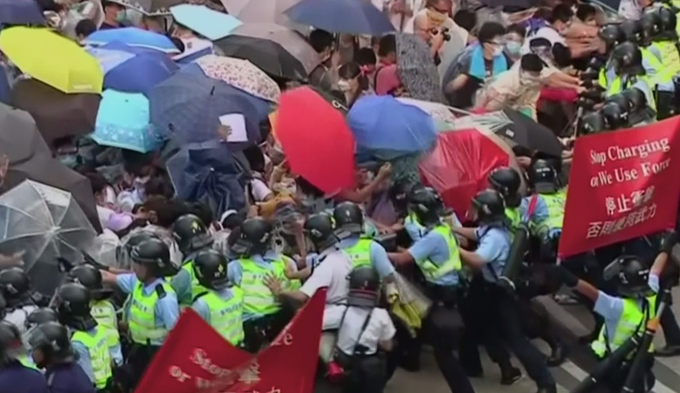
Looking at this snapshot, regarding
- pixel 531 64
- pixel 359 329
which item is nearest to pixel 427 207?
pixel 359 329

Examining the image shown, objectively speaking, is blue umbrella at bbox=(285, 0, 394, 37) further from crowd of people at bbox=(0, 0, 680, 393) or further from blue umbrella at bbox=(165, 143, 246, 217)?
blue umbrella at bbox=(165, 143, 246, 217)

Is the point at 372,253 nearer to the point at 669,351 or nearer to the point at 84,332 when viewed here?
the point at 84,332

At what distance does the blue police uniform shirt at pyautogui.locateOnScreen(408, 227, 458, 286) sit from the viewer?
10688mm

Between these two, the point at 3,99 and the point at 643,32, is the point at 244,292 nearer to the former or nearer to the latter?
the point at 3,99

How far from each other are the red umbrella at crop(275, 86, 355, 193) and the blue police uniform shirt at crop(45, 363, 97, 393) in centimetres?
301

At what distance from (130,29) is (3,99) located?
5.90ft

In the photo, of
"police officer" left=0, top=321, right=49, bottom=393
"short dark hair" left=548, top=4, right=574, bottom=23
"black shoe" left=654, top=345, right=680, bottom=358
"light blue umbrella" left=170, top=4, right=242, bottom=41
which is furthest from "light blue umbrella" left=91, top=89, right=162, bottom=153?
"short dark hair" left=548, top=4, right=574, bottom=23

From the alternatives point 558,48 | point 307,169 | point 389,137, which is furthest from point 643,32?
point 307,169

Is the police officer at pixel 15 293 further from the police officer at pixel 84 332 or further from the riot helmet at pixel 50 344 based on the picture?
the riot helmet at pixel 50 344

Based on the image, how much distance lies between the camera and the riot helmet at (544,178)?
37.4 feet

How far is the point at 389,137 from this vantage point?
11.9 metres

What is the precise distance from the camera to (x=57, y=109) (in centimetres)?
1215

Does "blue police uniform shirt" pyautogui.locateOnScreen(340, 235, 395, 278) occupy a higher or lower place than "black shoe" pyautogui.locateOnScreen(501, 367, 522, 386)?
higher

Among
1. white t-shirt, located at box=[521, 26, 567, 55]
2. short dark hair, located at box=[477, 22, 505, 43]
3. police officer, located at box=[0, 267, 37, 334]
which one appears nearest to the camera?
police officer, located at box=[0, 267, 37, 334]
